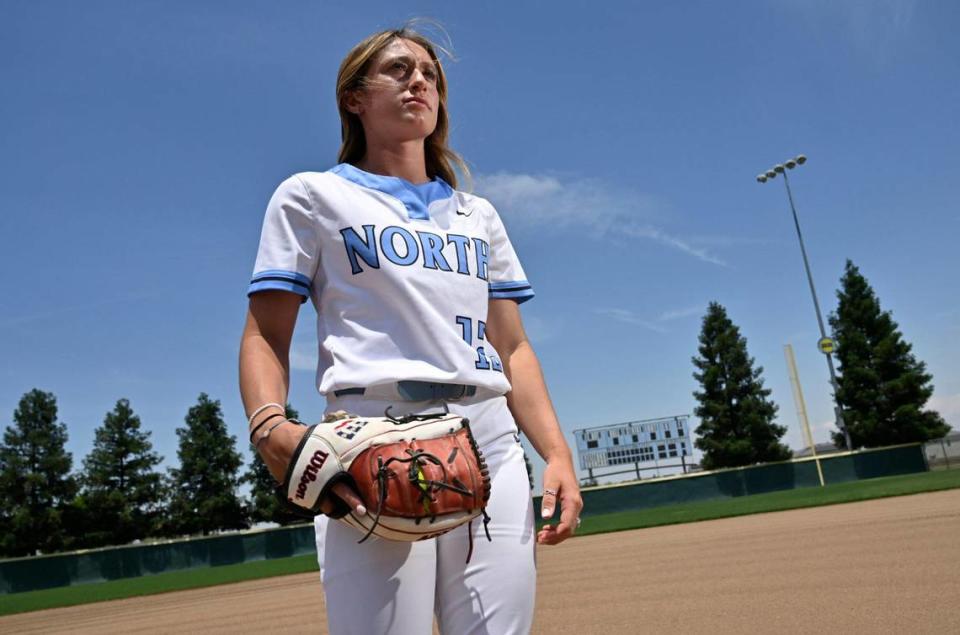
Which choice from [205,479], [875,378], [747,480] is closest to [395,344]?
[747,480]

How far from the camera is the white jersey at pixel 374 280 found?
5.90ft

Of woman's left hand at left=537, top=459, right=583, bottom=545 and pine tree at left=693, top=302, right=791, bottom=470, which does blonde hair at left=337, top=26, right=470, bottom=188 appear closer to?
woman's left hand at left=537, top=459, right=583, bottom=545

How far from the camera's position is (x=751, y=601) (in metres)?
5.63

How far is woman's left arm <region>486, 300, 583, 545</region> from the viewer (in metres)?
2.04

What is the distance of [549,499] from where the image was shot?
1983mm

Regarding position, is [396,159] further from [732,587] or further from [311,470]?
[732,587]

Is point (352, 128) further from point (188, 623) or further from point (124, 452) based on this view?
point (124, 452)

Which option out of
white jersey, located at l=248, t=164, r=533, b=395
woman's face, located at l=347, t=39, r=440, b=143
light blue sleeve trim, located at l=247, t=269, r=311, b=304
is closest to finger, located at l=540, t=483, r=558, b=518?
white jersey, located at l=248, t=164, r=533, b=395

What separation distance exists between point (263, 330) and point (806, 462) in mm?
30036

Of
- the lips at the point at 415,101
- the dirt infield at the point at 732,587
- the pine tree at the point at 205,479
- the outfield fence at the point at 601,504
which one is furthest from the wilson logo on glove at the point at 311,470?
the pine tree at the point at 205,479

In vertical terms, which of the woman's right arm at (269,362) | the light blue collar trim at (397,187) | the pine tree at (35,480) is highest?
the pine tree at (35,480)

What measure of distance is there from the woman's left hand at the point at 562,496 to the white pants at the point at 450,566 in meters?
0.10

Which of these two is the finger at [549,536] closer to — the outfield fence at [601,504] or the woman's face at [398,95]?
the woman's face at [398,95]

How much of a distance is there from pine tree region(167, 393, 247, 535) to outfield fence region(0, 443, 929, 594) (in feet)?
68.2
